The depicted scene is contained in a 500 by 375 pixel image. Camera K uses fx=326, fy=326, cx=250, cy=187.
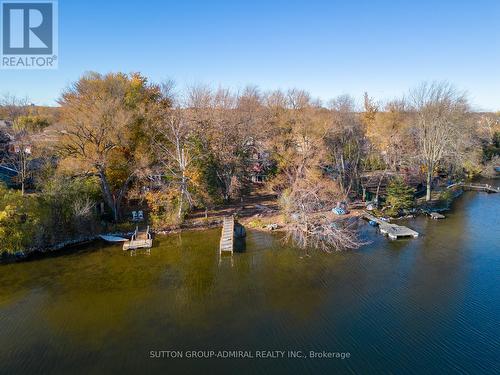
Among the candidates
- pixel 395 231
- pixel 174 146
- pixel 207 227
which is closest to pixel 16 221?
pixel 207 227

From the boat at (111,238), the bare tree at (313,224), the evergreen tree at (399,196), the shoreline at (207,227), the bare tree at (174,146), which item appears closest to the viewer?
the shoreline at (207,227)

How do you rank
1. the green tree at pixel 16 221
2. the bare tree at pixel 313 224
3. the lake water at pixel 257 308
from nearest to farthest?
the lake water at pixel 257 308 < the green tree at pixel 16 221 < the bare tree at pixel 313 224

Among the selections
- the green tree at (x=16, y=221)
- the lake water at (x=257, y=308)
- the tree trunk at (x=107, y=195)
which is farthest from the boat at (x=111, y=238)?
the green tree at (x=16, y=221)

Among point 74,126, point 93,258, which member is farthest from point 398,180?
point 74,126

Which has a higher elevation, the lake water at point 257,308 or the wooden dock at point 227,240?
the wooden dock at point 227,240

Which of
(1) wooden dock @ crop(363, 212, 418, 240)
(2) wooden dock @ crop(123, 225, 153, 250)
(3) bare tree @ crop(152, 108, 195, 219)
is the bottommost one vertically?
(2) wooden dock @ crop(123, 225, 153, 250)

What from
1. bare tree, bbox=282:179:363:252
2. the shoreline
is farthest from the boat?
bare tree, bbox=282:179:363:252

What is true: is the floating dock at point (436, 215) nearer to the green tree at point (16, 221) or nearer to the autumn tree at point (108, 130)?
the autumn tree at point (108, 130)

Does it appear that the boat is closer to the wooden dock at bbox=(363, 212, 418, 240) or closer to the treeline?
the treeline
